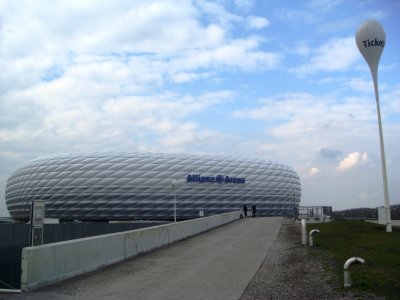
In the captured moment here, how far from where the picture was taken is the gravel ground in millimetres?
8547

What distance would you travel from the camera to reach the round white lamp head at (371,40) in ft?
89.9

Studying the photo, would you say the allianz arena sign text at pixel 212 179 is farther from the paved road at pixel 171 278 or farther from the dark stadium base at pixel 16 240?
the paved road at pixel 171 278

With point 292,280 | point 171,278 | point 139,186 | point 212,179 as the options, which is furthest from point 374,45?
point 139,186

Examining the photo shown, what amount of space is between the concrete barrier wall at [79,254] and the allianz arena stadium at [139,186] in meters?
61.9

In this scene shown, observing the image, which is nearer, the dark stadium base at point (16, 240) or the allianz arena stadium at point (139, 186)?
the dark stadium base at point (16, 240)

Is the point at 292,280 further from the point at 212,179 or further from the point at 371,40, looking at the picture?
the point at 212,179

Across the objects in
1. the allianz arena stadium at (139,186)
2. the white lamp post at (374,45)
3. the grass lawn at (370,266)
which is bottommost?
the grass lawn at (370,266)

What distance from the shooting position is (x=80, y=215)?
263 ft

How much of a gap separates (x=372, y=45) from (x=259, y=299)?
2310 cm

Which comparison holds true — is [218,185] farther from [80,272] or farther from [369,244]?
[80,272]

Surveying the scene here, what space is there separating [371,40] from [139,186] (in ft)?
189

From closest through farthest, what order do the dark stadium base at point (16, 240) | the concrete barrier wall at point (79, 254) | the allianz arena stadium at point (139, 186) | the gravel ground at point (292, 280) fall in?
the gravel ground at point (292, 280), the concrete barrier wall at point (79, 254), the dark stadium base at point (16, 240), the allianz arena stadium at point (139, 186)

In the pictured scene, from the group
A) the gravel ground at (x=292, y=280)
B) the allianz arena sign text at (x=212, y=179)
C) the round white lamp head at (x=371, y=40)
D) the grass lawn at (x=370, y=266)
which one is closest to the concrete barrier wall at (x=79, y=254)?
the gravel ground at (x=292, y=280)

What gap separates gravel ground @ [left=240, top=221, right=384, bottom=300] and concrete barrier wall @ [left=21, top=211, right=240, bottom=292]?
13.3 feet
